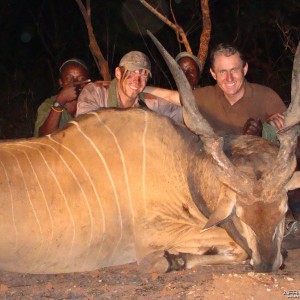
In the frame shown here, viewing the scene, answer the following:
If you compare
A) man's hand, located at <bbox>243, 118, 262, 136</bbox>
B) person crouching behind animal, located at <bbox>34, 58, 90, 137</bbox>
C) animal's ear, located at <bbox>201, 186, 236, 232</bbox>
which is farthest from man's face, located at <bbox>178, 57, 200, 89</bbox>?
animal's ear, located at <bbox>201, 186, 236, 232</bbox>

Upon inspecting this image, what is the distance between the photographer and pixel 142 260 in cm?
291

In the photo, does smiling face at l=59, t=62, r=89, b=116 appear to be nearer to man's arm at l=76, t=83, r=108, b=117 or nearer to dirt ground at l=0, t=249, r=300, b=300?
man's arm at l=76, t=83, r=108, b=117

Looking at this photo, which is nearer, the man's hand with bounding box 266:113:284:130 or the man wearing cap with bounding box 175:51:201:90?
the man's hand with bounding box 266:113:284:130

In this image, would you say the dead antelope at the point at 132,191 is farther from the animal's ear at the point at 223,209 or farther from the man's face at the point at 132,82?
the man's face at the point at 132,82

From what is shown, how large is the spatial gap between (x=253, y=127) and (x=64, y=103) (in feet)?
3.95

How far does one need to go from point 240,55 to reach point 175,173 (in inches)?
36.1

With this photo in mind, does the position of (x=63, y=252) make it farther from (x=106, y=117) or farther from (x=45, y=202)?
(x=106, y=117)

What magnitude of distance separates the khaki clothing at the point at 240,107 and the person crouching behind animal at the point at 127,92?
0.21m

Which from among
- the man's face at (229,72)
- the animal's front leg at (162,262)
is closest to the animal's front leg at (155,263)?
the animal's front leg at (162,262)

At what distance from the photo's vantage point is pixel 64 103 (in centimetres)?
392

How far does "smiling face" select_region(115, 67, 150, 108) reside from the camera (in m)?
3.62

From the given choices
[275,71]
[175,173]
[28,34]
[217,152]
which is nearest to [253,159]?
[217,152]

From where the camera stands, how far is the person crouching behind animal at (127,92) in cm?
362

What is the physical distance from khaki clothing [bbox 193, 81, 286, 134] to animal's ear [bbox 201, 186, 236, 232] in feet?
3.37
